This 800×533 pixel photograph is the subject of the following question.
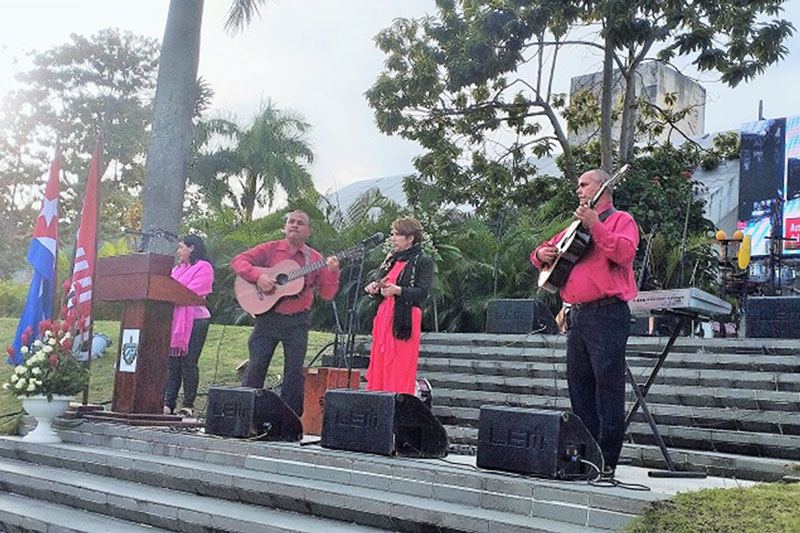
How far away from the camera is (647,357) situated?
9602 millimetres

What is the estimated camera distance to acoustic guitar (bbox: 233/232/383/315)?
755 centimetres

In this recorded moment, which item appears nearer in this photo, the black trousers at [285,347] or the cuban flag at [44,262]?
the black trousers at [285,347]

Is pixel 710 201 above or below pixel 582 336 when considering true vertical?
above

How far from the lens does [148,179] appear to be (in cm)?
1170

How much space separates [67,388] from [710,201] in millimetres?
19670

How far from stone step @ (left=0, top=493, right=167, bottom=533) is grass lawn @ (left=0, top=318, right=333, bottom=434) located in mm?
2611

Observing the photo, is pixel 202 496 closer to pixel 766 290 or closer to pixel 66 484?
pixel 66 484

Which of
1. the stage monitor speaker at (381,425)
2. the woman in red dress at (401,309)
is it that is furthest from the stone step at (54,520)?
the woman in red dress at (401,309)

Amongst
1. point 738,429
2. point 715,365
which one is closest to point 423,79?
point 715,365

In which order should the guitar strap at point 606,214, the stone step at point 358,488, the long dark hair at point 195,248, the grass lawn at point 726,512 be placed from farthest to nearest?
the long dark hair at point 195,248 < the guitar strap at point 606,214 < the stone step at point 358,488 < the grass lawn at point 726,512

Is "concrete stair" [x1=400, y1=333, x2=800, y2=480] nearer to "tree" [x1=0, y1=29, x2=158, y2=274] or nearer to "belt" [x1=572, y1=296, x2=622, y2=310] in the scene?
"belt" [x1=572, y1=296, x2=622, y2=310]

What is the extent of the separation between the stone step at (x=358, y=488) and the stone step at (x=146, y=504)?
84mm

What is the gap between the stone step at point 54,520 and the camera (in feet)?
19.6

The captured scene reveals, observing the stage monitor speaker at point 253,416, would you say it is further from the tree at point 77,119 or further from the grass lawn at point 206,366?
the tree at point 77,119
